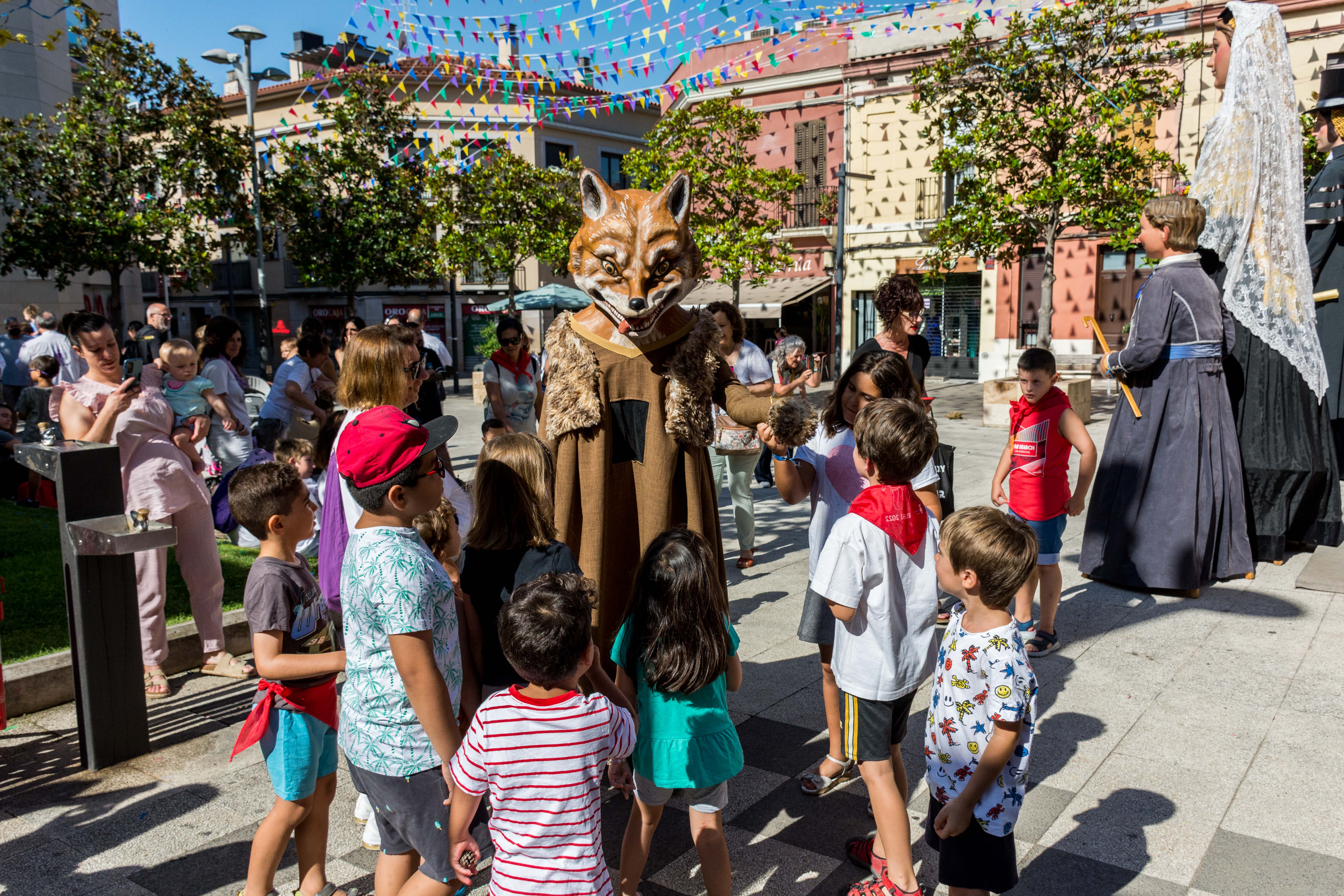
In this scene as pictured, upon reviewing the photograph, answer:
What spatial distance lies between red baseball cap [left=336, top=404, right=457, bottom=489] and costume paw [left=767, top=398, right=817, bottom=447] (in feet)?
4.11

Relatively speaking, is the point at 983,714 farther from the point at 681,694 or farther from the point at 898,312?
the point at 898,312

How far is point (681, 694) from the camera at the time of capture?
252 cm

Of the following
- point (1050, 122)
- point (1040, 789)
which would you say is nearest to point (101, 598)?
point (1040, 789)

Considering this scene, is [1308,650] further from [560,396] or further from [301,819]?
[301,819]

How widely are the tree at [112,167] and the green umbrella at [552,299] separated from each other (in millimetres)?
6686

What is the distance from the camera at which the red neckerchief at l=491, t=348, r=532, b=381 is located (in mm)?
7098

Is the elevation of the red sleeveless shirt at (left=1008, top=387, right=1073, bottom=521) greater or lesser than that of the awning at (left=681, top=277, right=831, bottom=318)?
lesser

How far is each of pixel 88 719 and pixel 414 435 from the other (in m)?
2.38

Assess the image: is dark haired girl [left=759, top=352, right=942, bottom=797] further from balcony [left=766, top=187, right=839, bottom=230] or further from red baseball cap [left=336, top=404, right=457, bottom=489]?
balcony [left=766, top=187, right=839, bottom=230]

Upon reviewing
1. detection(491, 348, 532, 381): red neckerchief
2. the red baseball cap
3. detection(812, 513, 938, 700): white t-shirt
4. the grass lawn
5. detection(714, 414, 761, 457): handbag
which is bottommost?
the grass lawn

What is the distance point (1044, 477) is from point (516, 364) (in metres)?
4.11

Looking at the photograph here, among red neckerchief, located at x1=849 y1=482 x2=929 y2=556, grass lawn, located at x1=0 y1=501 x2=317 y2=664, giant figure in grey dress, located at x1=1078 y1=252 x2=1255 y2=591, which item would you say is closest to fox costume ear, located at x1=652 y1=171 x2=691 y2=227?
red neckerchief, located at x1=849 y1=482 x2=929 y2=556

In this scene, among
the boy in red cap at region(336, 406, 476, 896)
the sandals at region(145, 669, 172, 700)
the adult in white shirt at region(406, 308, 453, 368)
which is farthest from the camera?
the adult in white shirt at region(406, 308, 453, 368)

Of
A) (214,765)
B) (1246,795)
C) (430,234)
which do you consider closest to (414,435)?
(214,765)
